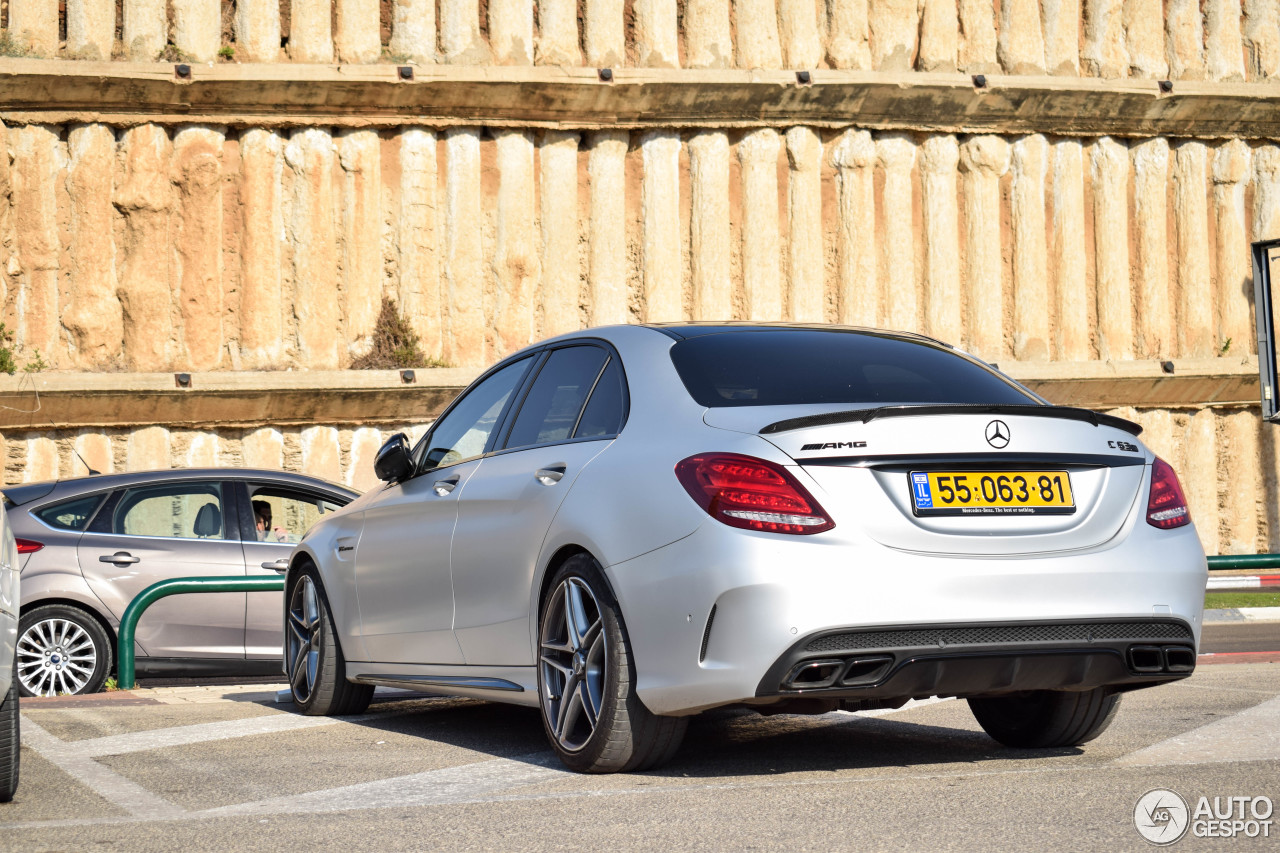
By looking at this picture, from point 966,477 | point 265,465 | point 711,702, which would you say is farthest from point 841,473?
point 265,465

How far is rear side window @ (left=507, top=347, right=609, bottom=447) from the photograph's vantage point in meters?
5.39

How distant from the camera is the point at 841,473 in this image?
4.32 metres

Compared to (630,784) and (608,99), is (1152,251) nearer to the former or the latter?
(608,99)

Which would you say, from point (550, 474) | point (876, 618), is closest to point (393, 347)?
point (550, 474)

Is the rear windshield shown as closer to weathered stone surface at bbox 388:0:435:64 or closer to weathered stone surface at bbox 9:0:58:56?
weathered stone surface at bbox 388:0:435:64

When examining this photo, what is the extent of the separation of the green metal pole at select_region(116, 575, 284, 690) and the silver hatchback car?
30 centimetres

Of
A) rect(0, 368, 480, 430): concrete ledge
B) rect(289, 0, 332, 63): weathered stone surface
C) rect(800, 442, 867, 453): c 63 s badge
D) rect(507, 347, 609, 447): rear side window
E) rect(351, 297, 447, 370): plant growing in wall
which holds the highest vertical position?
rect(289, 0, 332, 63): weathered stone surface

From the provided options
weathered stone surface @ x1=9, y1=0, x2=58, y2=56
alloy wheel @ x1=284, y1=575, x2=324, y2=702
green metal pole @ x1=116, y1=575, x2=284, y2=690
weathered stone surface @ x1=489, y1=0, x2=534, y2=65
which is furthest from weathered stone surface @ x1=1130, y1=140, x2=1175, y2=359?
alloy wheel @ x1=284, y1=575, x2=324, y2=702

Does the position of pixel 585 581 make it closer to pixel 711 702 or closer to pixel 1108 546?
pixel 711 702

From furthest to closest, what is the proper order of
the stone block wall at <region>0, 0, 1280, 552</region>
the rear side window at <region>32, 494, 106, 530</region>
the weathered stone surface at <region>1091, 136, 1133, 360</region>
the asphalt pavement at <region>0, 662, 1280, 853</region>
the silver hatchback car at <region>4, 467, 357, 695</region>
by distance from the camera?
1. the weathered stone surface at <region>1091, 136, 1133, 360</region>
2. the stone block wall at <region>0, 0, 1280, 552</region>
3. the rear side window at <region>32, 494, 106, 530</region>
4. the silver hatchback car at <region>4, 467, 357, 695</region>
5. the asphalt pavement at <region>0, 662, 1280, 853</region>

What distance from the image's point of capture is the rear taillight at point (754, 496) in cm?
425

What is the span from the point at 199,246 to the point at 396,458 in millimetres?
10409

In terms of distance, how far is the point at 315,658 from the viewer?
7.05 metres

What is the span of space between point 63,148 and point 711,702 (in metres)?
13.8
